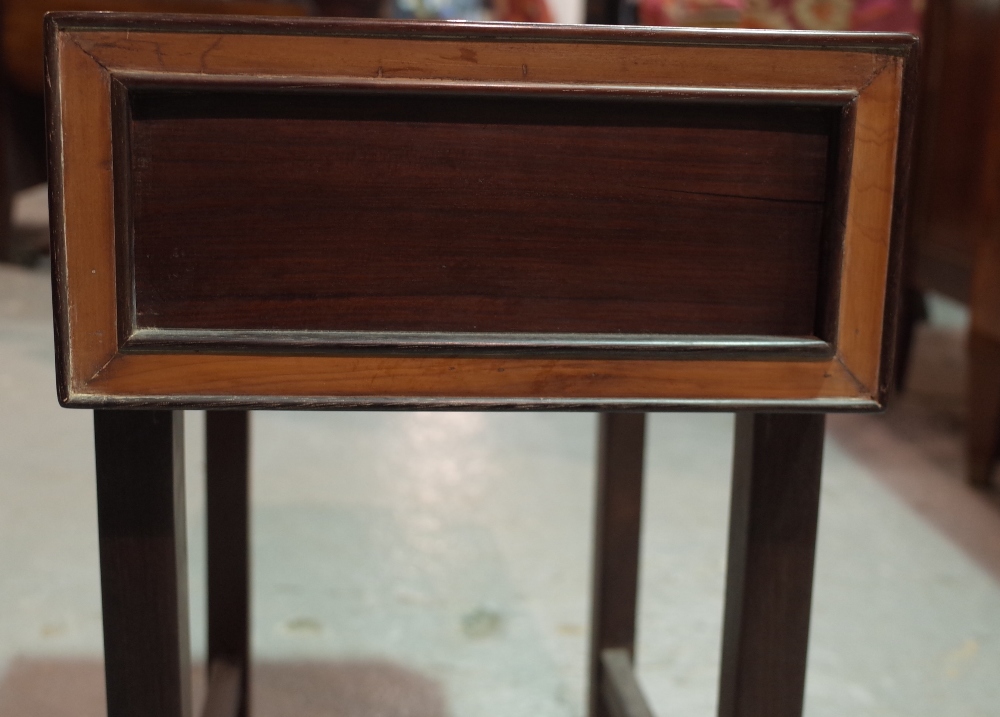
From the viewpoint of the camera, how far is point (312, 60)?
49 cm

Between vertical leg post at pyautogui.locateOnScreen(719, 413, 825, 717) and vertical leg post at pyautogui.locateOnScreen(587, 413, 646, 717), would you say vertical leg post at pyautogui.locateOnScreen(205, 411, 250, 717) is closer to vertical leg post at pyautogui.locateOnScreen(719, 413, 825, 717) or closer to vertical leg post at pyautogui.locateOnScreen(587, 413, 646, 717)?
vertical leg post at pyautogui.locateOnScreen(587, 413, 646, 717)

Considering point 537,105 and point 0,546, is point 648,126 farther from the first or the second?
point 0,546

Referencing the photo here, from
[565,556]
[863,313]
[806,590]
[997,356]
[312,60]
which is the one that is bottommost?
[565,556]

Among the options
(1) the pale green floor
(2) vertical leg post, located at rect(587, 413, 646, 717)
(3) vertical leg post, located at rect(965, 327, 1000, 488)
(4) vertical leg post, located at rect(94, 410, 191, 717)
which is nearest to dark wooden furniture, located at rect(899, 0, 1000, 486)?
(3) vertical leg post, located at rect(965, 327, 1000, 488)

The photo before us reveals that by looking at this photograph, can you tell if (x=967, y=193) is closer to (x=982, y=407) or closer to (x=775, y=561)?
(x=982, y=407)

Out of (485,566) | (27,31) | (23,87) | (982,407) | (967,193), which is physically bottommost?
(485,566)

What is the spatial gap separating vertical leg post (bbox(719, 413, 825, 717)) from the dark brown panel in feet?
0.26

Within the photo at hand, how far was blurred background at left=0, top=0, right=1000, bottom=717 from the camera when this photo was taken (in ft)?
3.76

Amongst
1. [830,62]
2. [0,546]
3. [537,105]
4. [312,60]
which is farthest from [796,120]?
[0,546]

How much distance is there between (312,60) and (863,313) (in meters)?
0.30

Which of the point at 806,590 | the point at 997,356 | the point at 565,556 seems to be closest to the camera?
the point at 806,590

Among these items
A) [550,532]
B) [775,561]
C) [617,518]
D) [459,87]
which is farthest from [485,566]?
[459,87]

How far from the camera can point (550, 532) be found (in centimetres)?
154

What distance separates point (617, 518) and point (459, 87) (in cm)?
61
